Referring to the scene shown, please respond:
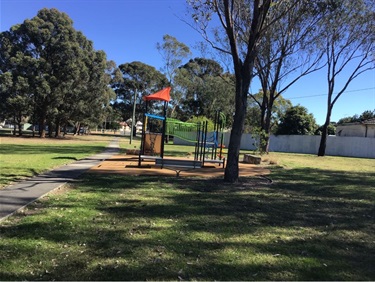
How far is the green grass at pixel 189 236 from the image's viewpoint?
4156 millimetres

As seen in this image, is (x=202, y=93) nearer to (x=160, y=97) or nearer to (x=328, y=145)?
(x=328, y=145)

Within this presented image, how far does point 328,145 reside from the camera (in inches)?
1478

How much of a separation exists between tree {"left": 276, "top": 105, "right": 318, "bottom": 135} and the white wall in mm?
4283

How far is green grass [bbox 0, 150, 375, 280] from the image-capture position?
164 inches

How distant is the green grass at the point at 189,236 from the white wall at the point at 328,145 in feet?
91.5

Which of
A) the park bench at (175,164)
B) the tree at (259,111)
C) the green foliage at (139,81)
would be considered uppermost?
the green foliage at (139,81)

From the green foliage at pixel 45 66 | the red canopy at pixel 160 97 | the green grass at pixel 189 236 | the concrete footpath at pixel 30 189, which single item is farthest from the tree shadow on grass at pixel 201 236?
the green foliage at pixel 45 66

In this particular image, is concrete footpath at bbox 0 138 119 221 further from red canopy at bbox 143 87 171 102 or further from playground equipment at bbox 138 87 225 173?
red canopy at bbox 143 87 171 102

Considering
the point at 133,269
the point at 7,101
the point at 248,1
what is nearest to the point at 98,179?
the point at 133,269

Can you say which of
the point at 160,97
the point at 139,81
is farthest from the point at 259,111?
the point at 160,97

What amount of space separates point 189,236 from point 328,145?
1383 inches

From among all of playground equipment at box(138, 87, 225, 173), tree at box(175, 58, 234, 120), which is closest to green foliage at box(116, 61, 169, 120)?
tree at box(175, 58, 234, 120)

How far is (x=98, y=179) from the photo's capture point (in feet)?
36.3

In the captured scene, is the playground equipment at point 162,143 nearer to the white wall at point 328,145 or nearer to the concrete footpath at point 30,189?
the concrete footpath at point 30,189
